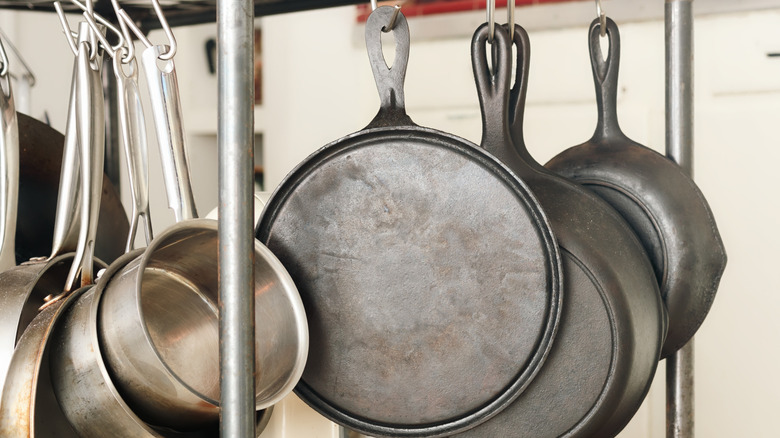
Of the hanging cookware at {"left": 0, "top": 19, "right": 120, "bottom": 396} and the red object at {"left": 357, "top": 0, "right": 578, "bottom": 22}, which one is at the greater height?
the red object at {"left": 357, "top": 0, "right": 578, "bottom": 22}

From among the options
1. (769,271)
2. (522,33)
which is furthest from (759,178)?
(522,33)

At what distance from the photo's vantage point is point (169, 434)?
559mm

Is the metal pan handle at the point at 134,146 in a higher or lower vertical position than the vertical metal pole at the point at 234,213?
higher

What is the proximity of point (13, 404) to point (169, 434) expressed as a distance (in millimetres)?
110

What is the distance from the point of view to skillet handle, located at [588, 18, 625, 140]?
2.40 ft

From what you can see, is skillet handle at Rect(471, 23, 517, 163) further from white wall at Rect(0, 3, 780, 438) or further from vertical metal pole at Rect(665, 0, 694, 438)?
white wall at Rect(0, 3, 780, 438)

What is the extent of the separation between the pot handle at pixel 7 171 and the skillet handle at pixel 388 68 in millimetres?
350

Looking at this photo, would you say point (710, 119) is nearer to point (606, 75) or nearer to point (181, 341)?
point (606, 75)

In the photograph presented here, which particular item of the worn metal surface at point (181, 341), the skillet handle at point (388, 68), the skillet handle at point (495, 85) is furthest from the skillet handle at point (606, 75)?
the worn metal surface at point (181, 341)

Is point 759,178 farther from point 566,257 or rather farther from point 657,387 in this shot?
point 566,257

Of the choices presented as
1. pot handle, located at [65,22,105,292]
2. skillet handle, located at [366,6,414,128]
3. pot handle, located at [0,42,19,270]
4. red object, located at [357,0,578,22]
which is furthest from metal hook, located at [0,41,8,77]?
red object, located at [357,0,578,22]

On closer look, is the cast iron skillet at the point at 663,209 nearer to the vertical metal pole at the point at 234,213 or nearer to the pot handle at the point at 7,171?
the vertical metal pole at the point at 234,213

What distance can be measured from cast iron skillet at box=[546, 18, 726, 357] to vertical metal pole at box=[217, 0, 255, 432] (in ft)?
1.31

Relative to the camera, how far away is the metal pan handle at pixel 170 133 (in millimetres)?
561
